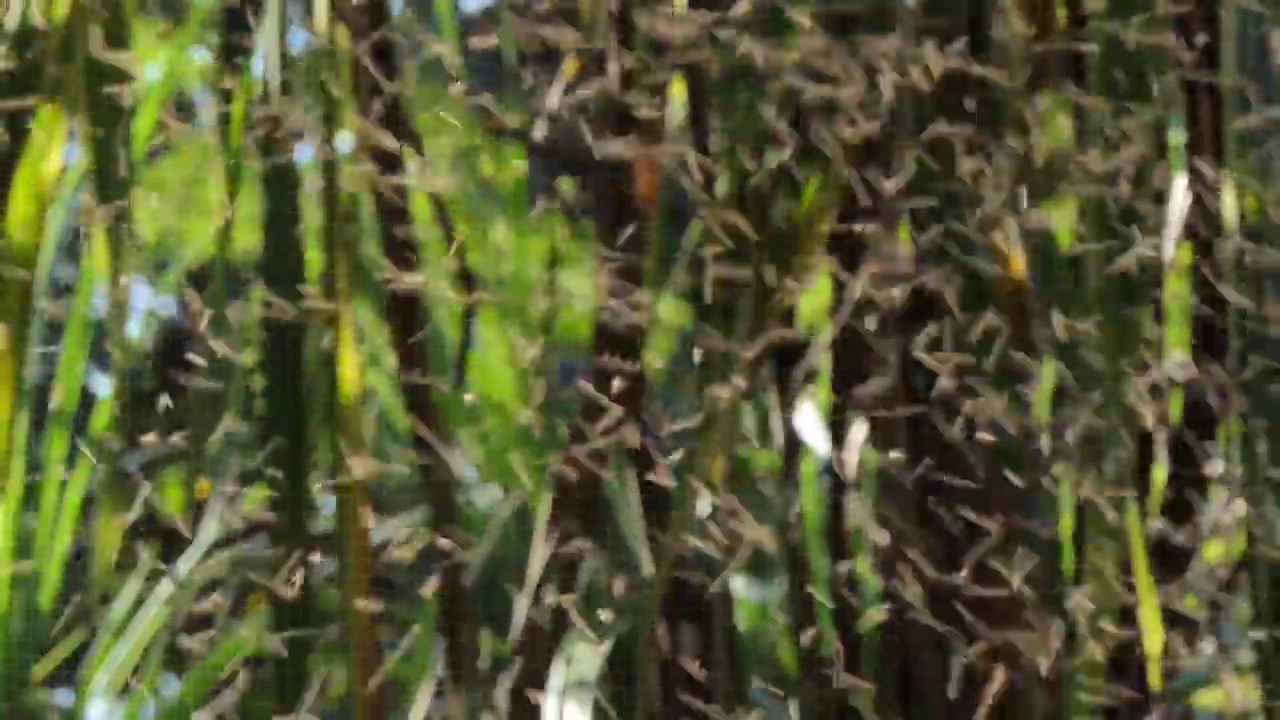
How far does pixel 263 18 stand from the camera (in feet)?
1.09

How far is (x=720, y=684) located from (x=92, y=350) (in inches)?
10.0

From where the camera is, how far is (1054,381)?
1.08ft

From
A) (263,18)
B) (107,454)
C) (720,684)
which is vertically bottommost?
(720,684)

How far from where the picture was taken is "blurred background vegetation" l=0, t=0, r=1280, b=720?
324mm

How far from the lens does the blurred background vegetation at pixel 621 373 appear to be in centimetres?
32

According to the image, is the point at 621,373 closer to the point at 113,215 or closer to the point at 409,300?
the point at 409,300

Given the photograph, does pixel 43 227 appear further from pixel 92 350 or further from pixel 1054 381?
pixel 1054 381

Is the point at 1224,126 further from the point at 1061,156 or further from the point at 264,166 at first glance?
the point at 264,166

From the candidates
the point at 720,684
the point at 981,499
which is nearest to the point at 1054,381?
the point at 981,499

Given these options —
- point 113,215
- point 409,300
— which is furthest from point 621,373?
point 113,215

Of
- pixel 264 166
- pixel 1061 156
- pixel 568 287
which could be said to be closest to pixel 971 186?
pixel 1061 156

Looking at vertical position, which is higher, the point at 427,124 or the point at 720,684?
the point at 427,124

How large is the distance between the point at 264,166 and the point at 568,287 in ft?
0.38

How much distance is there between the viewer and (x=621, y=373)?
0.33m
